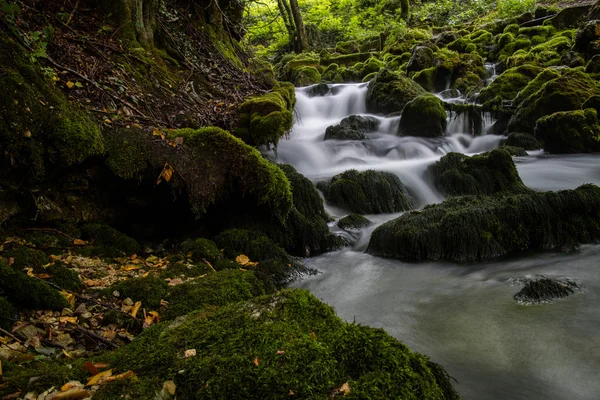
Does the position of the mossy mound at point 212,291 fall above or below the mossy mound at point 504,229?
above

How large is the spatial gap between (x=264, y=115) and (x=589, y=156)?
8.35 meters

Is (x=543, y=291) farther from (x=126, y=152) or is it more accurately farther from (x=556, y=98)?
(x=556, y=98)

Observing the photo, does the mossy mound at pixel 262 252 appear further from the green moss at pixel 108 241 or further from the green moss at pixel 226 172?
the green moss at pixel 108 241

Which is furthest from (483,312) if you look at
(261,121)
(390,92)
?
(390,92)

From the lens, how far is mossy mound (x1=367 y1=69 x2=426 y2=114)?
1372 cm

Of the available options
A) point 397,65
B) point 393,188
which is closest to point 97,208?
point 393,188

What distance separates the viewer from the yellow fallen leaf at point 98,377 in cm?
172

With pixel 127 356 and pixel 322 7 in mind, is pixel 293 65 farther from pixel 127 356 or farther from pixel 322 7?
pixel 127 356

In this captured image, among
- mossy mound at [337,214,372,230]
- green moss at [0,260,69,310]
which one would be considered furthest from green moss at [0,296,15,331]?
mossy mound at [337,214,372,230]

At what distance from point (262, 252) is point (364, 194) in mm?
3242

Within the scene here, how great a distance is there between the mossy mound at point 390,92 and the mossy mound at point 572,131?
4.62m

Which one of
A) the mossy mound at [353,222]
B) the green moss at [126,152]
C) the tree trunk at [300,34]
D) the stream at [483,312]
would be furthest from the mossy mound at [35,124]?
the tree trunk at [300,34]

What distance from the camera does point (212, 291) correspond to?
326 centimetres

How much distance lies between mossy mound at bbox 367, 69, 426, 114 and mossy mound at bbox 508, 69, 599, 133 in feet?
11.9
